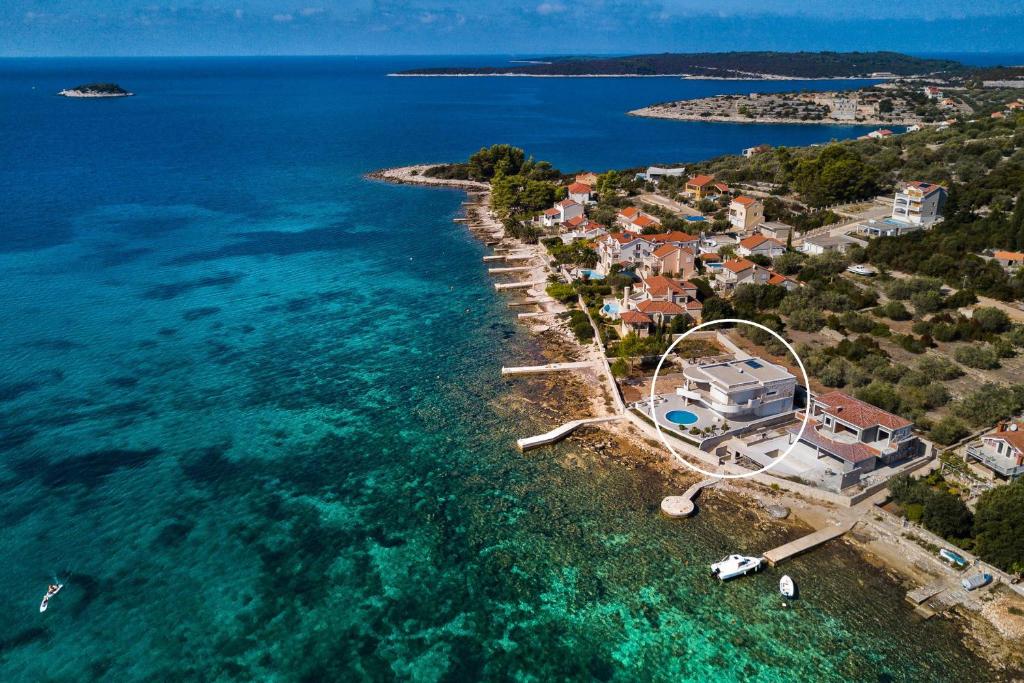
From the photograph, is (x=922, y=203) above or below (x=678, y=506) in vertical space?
above

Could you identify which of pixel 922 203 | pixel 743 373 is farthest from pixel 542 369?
pixel 922 203

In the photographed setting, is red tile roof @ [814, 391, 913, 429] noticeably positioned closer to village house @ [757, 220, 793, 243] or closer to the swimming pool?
the swimming pool

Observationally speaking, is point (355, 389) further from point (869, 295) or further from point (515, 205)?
point (515, 205)

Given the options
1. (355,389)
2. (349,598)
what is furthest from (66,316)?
(349,598)

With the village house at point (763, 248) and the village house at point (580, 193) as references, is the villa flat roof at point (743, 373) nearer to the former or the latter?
the village house at point (763, 248)

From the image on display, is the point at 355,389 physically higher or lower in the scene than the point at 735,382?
lower

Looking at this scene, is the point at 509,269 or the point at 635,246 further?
the point at 509,269

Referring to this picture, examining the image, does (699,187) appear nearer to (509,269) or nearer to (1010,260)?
(509,269)
